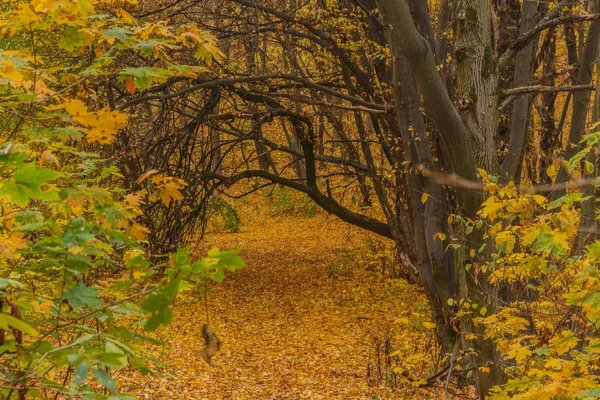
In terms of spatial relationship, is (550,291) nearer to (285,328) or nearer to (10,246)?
(10,246)

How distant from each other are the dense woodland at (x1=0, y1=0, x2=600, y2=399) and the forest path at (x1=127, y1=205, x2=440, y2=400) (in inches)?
22.0

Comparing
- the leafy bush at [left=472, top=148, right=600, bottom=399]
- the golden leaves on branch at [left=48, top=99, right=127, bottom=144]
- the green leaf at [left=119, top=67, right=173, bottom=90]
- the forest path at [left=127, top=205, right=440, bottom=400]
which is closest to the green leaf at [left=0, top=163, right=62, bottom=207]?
the golden leaves on branch at [left=48, top=99, right=127, bottom=144]

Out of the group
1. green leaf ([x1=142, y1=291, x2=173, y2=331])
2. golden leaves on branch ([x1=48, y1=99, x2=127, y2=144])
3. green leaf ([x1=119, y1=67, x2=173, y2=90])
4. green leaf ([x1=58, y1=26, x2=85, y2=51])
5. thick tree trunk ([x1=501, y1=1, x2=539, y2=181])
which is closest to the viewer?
green leaf ([x1=142, y1=291, x2=173, y2=331])

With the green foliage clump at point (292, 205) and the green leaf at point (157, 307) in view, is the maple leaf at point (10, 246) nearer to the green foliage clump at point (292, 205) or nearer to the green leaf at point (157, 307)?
the green leaf at point (157, 307)

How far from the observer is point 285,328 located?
10125 mm

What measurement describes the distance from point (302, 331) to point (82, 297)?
8326 mm

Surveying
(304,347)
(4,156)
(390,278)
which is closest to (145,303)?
(4,156)

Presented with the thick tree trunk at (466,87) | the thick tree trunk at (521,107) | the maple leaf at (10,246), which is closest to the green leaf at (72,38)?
the maple leaf at (10,246)

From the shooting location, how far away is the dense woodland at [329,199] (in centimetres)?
208

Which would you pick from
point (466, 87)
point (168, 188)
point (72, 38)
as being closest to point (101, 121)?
point (168, 188)

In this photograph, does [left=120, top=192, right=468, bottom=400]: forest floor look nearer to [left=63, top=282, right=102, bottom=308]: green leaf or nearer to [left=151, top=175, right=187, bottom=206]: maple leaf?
[left=151, top=175, right=187, bottom=206]: maple leaf

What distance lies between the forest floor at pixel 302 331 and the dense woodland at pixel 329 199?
1.17 ft

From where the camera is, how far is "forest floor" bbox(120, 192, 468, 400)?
750 cm

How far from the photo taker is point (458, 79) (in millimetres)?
5051
